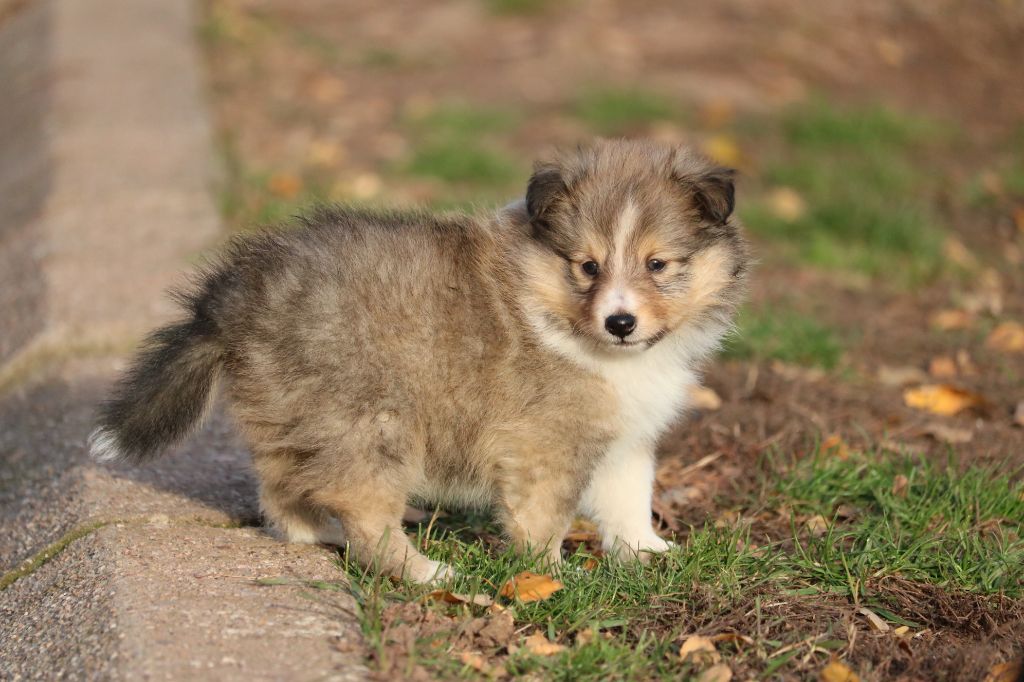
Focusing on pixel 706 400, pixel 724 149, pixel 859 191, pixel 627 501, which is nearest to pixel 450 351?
pixel 627 501

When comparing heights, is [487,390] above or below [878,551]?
above

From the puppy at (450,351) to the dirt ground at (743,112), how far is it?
852 mm

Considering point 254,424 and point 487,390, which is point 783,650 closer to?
point 487,390

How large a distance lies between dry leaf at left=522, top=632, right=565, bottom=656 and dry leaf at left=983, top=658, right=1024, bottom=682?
3.77 ft

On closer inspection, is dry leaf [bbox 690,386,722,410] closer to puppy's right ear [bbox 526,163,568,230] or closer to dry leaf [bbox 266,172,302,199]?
puppy's right ear [bbox 526,163,568,230]

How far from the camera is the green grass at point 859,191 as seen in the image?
7621mm

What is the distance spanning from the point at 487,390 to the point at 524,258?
43 centimetres

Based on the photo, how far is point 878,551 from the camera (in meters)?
3.96

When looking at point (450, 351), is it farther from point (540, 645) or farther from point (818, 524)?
point (818, 524)

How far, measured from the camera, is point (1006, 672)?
3.37 m

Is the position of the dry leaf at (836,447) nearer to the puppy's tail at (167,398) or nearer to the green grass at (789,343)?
the green grass at (789,343)

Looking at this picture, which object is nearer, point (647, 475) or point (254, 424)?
point (254, 424)

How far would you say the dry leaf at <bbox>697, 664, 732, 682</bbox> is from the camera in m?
3.24

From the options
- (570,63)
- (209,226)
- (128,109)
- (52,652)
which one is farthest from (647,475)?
(570,63)
